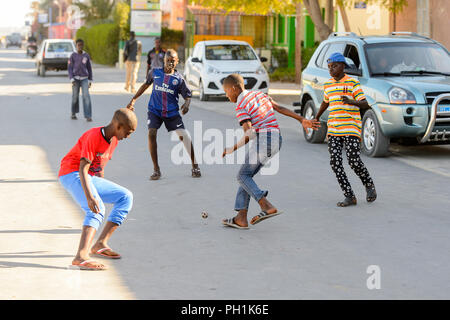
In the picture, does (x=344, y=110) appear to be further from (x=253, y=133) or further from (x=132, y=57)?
(x=132, y=57)

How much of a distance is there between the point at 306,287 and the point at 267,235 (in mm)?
1839

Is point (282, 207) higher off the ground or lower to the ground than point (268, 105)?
lower

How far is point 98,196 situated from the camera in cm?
639

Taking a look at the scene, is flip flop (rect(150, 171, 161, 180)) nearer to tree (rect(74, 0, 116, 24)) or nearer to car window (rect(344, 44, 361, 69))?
car window (rect(344, 44, 361, 69))

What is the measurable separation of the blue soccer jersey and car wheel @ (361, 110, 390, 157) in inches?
125

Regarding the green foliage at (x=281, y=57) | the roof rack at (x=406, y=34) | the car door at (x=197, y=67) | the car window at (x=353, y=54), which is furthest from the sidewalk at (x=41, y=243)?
the green foliage at (x=281, y=57)

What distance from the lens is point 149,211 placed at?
8.78m

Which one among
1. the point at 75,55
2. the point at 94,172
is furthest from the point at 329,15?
the point at 94,172

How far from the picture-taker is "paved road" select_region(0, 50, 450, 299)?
5930mm

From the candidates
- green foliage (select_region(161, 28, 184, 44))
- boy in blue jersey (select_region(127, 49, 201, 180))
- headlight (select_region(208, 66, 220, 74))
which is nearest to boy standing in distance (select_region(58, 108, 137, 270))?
boy in blue jersey (select_region(127, 49, 201, 180))

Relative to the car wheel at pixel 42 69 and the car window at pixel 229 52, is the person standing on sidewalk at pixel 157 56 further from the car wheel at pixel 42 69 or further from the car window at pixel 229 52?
the car wheel at pixel 42 69

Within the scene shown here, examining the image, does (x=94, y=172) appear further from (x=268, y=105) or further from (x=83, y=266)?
(x=268, y=105)

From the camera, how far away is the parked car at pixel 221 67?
2420 centimetres

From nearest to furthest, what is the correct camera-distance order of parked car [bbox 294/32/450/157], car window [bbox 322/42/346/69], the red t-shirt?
1. the red t-shirt
2. parked car [bbox 294/32/450/157]
3. car window [bbox 322/42/346/69]
